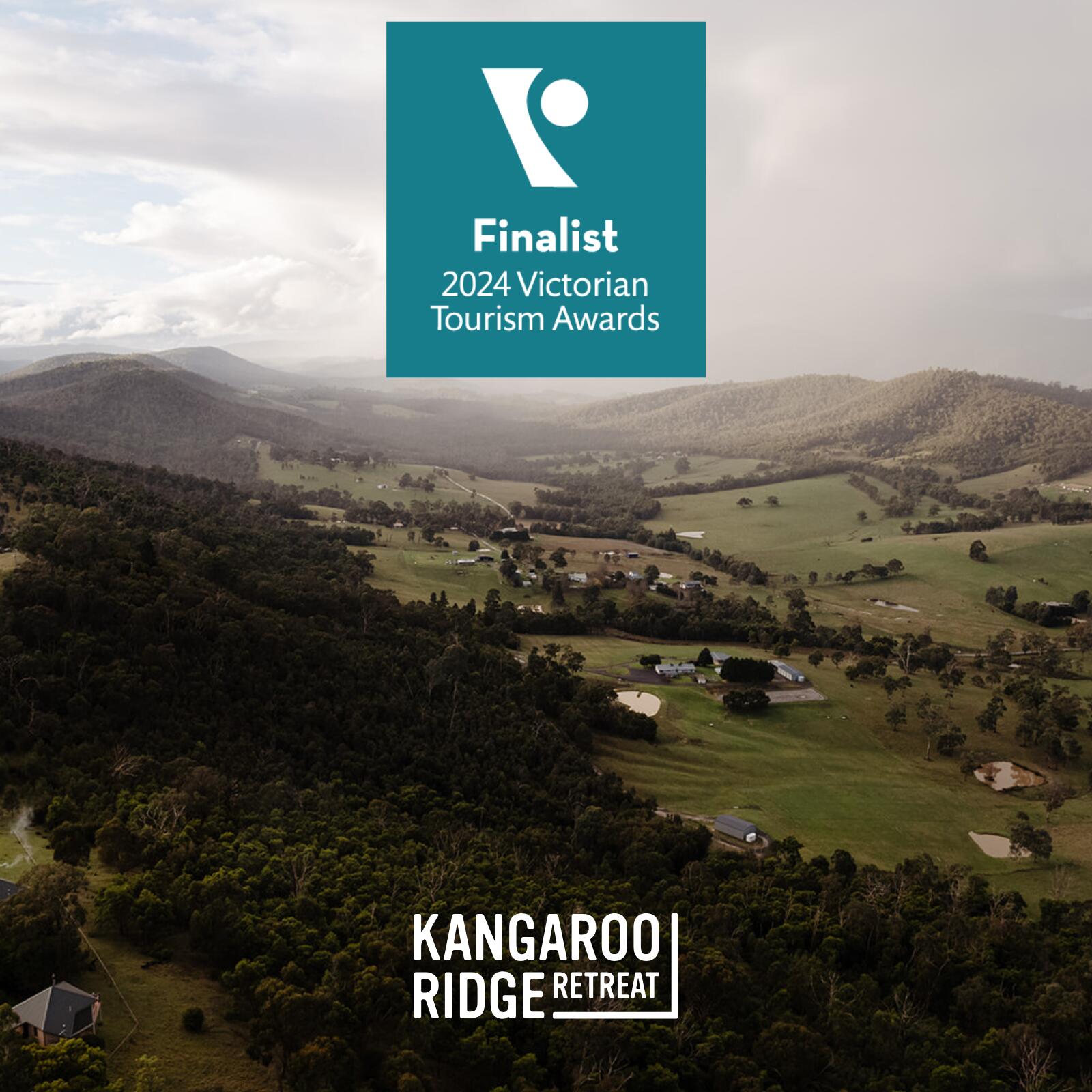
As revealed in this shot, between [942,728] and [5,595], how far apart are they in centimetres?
6127

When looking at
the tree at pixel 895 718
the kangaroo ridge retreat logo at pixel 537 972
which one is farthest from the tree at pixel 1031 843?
the kangaroo ridge retreat logo at pixel 537 972

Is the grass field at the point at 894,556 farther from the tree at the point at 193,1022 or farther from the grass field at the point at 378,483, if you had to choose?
the tree at the point at 193,1022

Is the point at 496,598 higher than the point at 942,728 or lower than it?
higher

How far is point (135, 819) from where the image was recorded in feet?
109

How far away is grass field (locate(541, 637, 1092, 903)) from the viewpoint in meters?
48.9

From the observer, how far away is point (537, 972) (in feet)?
93.2

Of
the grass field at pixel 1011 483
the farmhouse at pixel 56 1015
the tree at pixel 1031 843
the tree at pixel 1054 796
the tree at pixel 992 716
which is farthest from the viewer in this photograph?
the grass field at pixel 1011 483

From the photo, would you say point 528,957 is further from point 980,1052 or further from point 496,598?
point 496,598

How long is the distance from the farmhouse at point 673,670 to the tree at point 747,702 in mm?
7552

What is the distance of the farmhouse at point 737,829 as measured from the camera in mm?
47125

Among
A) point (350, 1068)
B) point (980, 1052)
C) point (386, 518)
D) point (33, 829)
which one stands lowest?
point (980, 1052)

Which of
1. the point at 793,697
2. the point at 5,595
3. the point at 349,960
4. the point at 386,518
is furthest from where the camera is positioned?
the point at 386,518

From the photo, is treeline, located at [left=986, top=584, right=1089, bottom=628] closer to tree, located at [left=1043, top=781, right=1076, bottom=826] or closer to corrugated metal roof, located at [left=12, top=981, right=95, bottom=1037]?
tree, located at [left=1043, top=781, right=1076, bottom=826]

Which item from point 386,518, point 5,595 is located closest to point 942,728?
point 5,595
